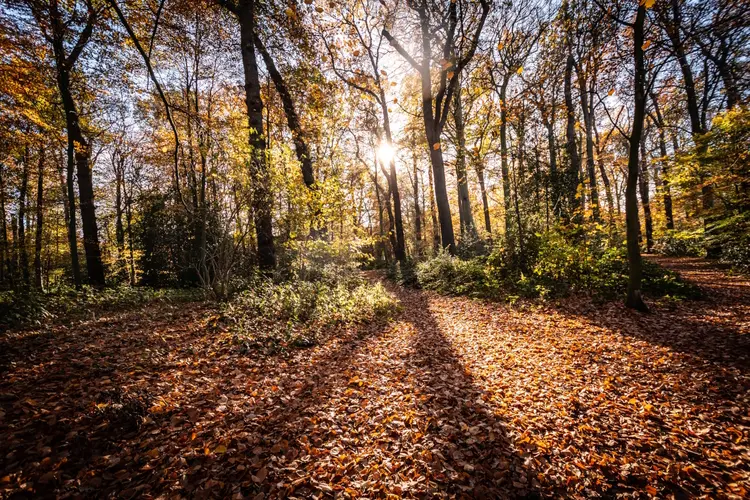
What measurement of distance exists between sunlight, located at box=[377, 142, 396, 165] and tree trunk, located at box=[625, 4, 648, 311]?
1191cm

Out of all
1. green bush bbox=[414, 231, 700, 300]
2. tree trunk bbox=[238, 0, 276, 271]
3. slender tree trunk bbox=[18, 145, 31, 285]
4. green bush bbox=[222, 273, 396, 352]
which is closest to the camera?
green bush bbox=[222, 273, 396, 352]

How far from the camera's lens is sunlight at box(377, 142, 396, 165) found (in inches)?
648

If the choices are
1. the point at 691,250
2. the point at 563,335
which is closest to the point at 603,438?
the point at 563,335

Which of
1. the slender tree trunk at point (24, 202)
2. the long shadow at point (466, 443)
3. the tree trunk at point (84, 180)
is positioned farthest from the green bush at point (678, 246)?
the slender tree trunk at point (24, 202)

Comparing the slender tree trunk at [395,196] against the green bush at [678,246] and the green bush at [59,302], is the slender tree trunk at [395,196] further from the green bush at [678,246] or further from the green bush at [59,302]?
the green bush at [678,246]

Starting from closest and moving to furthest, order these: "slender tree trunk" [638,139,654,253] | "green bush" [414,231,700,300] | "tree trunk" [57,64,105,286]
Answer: "green bush" [414,231,700,300], "tree trunk" [57,64,105,286], "slender tree trunk" [638,139,654,253]

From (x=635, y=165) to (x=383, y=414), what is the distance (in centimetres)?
638

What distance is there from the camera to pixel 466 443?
9.96 feet

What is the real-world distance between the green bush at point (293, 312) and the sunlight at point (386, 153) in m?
9.99

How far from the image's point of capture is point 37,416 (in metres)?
2.76

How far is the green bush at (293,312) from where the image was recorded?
213 inches

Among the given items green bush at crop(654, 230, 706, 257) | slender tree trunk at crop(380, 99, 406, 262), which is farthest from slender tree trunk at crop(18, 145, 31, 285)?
green bush at crop(654, 230, 706, 257)

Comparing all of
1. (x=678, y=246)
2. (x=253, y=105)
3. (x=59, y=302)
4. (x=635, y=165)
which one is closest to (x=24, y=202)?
(x=59, y=302)

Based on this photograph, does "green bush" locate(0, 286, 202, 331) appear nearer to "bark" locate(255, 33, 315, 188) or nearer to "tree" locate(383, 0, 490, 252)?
"bark" locate(255, 33, 315, 188)
